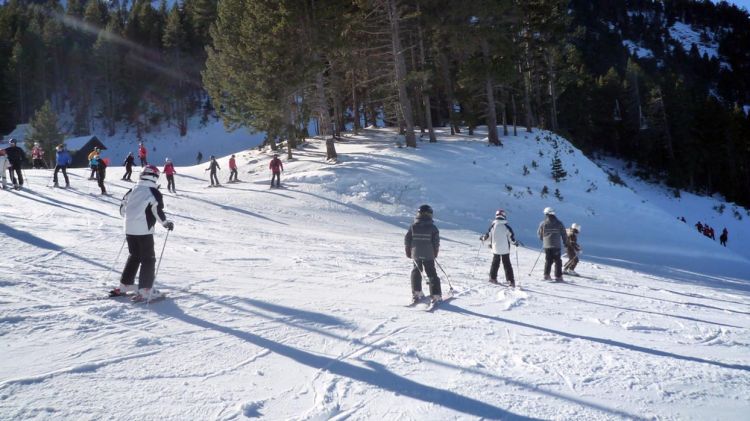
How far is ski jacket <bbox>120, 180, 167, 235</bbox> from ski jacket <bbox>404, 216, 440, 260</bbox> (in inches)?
147

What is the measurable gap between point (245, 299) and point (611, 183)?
75.8 ft

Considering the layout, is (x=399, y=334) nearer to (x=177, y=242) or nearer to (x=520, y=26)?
(x=177, y=242)

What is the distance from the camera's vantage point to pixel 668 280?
12703 mm

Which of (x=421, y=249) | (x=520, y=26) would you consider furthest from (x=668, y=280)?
(x=520, y=26)

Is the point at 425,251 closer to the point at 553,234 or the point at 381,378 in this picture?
the point at 381,378

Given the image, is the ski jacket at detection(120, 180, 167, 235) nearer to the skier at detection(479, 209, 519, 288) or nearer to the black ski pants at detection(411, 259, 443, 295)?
the black ski pants at detection(411, 259, 443, 295)

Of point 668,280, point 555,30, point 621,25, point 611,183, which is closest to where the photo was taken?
point 668,280

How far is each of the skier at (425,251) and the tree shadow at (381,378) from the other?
2793 millimetres

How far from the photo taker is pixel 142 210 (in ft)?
20.4

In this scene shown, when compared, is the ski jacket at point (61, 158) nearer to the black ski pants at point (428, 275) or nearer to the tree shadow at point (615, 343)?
the black ski pants at point (428, 275)

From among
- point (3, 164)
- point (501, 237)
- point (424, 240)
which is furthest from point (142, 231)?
point (3, 164)

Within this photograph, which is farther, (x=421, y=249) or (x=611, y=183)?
(x=611, y=183)

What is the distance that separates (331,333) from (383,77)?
25836mm

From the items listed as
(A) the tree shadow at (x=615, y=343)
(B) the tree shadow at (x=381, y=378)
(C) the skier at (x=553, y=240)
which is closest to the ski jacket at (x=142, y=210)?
(B) the tree shadow at (x=381, y=378)
